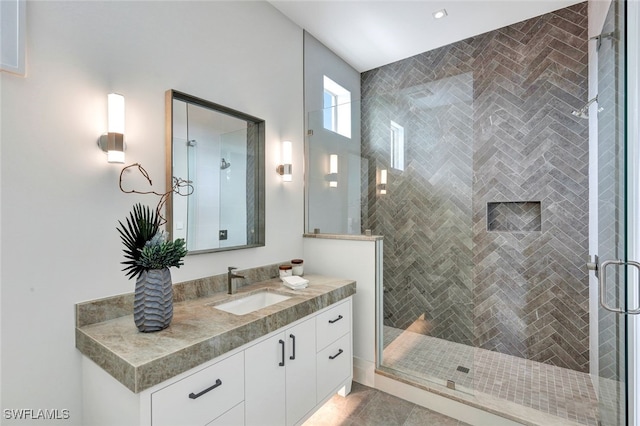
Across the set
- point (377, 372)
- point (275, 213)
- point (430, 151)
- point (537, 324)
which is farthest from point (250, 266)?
point (537, 324)

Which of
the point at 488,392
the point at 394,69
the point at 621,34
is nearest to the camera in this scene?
the point at 621,34

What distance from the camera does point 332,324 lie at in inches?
81.6

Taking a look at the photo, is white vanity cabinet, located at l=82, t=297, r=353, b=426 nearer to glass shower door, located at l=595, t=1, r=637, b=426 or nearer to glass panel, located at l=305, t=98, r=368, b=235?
glass panel, located at l=305, t=98, r=368, b=235

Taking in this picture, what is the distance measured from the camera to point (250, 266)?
2301 mm

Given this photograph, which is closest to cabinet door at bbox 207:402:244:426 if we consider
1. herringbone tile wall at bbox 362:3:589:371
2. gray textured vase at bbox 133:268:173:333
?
gray textured vase at bbox 133:268:173:333

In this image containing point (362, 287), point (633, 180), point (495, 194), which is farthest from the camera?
point (495, 194)

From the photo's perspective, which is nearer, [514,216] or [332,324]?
[332,324]

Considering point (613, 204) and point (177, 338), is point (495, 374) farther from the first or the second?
point (177, 338)

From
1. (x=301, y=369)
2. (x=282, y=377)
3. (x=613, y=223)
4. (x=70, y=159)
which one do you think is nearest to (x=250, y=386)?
(x=282, y=377)

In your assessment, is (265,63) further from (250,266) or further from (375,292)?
(375,292)

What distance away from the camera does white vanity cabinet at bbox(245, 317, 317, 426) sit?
1.50m

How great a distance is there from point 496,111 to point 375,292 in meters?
2.10

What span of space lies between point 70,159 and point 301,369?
1626 mm

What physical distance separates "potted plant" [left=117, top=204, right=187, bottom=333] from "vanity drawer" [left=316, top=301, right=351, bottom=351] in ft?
3.08
